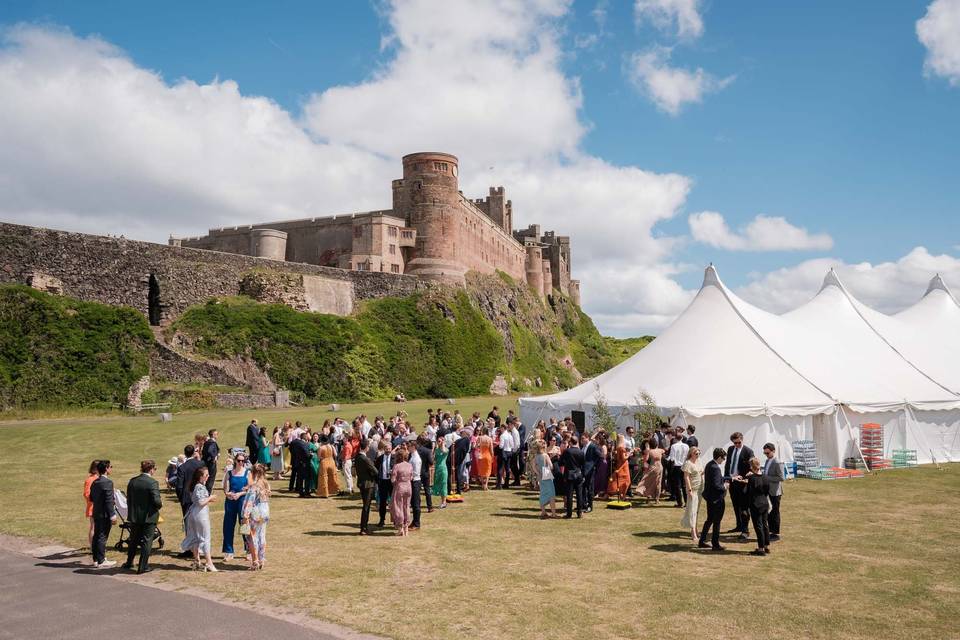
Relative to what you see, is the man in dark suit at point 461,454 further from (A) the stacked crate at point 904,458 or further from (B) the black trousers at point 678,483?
(A) the stacked crate at point 904,458

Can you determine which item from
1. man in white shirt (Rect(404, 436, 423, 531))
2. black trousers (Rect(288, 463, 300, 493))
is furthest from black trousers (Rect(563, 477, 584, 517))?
black trousers (Rect(288, 463, 300, 493))

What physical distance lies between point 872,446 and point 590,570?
1264cm

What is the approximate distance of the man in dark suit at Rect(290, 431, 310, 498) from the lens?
549 inches

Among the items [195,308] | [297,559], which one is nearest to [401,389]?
[195,308]

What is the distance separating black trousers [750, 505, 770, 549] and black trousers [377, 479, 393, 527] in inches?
228

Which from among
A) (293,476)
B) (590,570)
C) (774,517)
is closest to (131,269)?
(293,476)

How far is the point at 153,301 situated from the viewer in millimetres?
33969

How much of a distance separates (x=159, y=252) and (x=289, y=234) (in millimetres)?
19516

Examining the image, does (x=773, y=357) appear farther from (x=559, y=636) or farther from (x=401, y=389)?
(x=401, y=389)

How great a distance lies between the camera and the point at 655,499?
13.6 metres

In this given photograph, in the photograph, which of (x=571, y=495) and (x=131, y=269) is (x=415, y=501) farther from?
(x=131, y=269)

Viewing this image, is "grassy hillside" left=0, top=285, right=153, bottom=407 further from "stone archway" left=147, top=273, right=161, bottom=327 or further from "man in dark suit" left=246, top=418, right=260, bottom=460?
"man in dark suit" left=246, top=418, right=260, bottom=460

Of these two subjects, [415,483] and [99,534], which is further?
[415,483]

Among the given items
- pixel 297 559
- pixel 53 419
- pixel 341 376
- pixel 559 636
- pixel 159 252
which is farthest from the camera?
pixel 341 376
